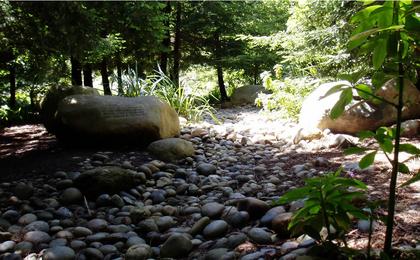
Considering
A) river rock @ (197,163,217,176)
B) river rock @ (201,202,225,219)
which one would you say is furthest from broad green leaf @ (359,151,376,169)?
river rock @ (197,163,217,176)

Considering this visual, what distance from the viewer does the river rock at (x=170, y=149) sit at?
449 centimetres

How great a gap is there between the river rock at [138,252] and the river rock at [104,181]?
1139mm

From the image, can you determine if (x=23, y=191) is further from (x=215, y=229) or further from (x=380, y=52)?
(x=380, y=52)

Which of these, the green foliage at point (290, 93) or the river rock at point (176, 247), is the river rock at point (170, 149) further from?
the green foliage at point (290, 93)

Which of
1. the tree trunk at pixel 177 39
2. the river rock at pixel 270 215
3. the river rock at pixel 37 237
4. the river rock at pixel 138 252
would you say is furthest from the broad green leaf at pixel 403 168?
the tree trunk at pixel 177 39

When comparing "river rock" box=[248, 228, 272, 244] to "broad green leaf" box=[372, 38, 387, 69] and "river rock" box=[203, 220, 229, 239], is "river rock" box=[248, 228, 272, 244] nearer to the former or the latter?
"river rock" box=[203, 220, 229, 239]

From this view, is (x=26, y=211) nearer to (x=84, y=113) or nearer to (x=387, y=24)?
(x=84, y=113)

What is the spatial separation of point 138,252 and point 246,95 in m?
11.3

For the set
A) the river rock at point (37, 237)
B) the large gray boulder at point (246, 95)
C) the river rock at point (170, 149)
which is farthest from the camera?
the large gray boulder at point (246, 95)

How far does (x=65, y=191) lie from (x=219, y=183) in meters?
1.40

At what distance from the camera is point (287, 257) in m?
1.84

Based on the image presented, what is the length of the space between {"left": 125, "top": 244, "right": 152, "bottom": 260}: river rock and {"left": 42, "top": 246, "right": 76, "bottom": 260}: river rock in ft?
1.19

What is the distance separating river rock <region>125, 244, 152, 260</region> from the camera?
2.30m

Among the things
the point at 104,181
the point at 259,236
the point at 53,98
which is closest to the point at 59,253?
the point at 104,181
